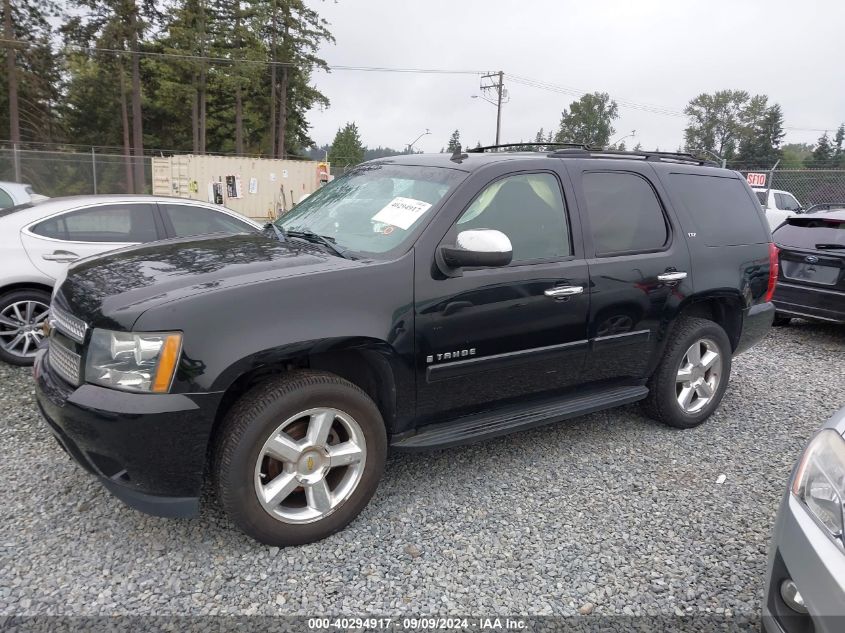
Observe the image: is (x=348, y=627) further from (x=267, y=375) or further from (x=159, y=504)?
(x=267, y=375)

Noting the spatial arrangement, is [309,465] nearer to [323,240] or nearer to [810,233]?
[323,240]

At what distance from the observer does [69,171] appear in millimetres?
21297

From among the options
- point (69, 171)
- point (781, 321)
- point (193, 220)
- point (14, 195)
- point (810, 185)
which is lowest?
point (781, 321)

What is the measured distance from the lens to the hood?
7.89 feet

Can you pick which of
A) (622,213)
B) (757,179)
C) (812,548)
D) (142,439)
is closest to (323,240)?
(142,439)

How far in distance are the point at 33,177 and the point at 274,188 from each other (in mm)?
8381

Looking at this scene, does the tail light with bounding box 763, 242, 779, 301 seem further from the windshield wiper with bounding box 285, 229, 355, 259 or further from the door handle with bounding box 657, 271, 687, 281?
the windshield wiper with bounding box 285, 229, 355, 259

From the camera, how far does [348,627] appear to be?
225 cm

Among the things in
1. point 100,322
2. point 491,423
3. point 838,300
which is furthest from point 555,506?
point 838,300

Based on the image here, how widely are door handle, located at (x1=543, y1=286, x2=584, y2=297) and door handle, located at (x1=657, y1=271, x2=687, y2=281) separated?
703 mm

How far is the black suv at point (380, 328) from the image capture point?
2352mm

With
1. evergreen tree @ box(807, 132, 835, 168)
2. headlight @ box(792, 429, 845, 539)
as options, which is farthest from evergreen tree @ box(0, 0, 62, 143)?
evergreen tree @ box(807, 132, 835, 168)

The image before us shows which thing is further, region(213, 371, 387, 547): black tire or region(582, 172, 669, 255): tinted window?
region(582, 172, 669, 255): tinted window

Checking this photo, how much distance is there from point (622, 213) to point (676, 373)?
1179mm
